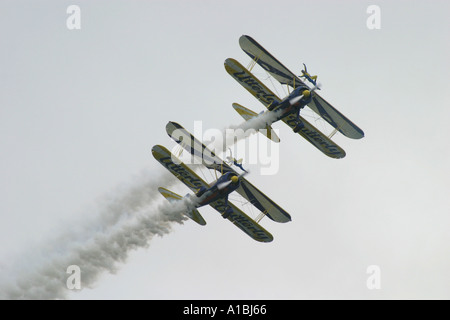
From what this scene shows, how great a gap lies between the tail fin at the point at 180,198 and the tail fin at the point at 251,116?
22.4 ft

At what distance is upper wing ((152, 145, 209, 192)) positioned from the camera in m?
64.6

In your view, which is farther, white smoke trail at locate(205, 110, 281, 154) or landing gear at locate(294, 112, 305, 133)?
landing gear at locate(294, 112, 305, 133)

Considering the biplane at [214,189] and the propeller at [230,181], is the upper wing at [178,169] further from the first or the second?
the propeller at [230,181]

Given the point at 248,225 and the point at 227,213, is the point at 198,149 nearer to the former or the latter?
the point at 227,213

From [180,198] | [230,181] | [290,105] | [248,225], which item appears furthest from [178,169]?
[290,105]

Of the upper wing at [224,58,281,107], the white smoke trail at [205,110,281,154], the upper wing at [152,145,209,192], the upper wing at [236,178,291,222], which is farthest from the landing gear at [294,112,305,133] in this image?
the upper wing at [152,145,209,192]

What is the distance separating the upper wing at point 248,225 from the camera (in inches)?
2665

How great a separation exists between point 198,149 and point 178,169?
192 cm

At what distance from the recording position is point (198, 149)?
64.8 meters

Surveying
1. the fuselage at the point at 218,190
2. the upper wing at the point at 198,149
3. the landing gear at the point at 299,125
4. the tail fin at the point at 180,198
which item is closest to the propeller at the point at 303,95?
the landing gear at the point at 299,125

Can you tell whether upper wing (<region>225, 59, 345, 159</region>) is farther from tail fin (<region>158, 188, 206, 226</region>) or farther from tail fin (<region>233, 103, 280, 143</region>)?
tail fin (<region>158, 188, 206, 226</region>)

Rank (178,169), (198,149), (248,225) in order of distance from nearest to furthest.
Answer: (198,149), (178,169), (248,225)
